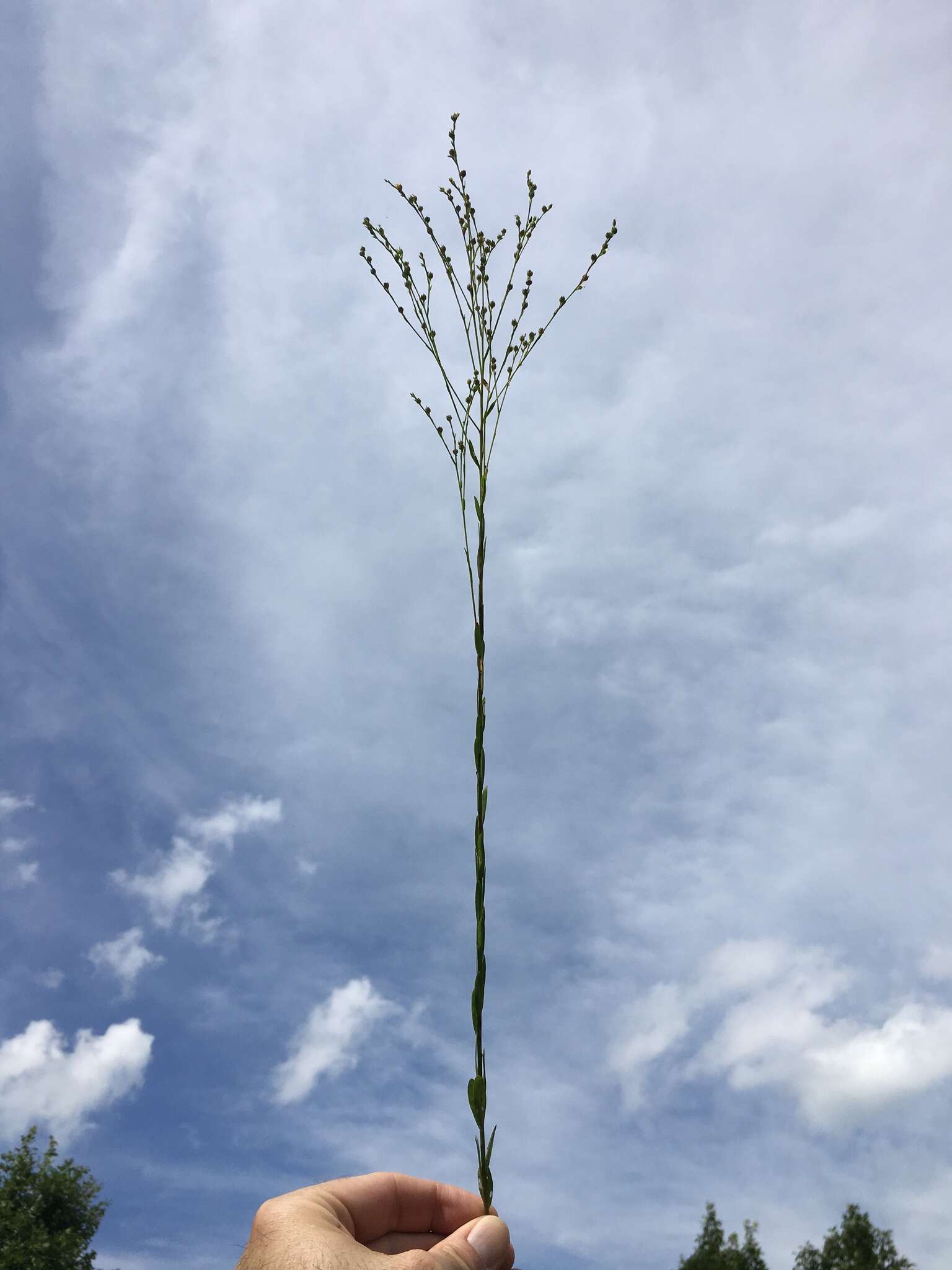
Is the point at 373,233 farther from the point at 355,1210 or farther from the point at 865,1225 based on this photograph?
the point at 865,1225

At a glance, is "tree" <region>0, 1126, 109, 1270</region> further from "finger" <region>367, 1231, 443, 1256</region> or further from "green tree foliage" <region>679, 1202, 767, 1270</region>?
"finger" <region>367, 1231, 443, 1256</region>

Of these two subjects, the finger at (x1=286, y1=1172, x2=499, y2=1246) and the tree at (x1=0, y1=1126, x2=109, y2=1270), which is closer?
the finger at (x1=286, y1=1172, x2=499, y2=1246)

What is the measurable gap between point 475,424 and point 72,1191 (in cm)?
3348

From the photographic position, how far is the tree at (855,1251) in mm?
24328

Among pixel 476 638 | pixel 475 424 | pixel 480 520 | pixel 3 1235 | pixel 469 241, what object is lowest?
pixel 3 1235

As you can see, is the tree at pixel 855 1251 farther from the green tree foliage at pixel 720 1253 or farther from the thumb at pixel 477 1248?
the thumb at pixel 477 1248

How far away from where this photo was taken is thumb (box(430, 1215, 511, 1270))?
2.86m

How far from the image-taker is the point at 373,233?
4.05 metres

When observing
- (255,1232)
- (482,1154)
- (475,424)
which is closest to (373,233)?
(475,424)

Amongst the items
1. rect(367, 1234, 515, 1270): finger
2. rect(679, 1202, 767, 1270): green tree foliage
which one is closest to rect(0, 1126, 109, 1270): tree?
rect(679, 1202, 767, 1270): green tree foliage

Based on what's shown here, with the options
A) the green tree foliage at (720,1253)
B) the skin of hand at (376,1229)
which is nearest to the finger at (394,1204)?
the skin of hand at (376,1229)

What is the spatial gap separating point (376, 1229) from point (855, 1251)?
92.2ft

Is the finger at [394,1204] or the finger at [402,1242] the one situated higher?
the finger at [394,1204]

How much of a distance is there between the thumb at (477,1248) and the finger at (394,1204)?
0.58 ft
